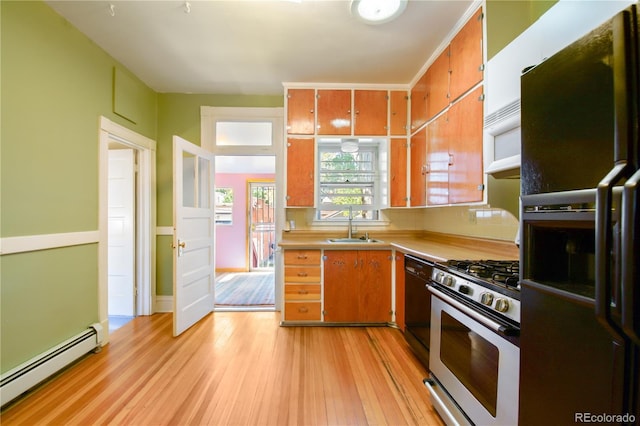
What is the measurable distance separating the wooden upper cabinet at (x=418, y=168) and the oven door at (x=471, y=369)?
1334 mm

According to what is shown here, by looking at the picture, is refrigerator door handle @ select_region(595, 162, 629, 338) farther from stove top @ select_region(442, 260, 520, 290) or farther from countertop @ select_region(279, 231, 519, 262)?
countertop @ select_region(279, 231, 519, 262)

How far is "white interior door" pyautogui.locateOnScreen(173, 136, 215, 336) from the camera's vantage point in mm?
2570

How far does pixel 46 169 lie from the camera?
190cm

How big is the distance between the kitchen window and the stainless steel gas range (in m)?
1.69

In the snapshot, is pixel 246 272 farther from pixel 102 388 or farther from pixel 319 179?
pixel 102 388

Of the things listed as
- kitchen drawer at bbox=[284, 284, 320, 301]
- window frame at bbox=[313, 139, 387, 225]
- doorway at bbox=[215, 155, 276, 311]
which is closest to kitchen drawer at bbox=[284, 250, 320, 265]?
kitchen drawer at bbox=[284, 284, 320, 301]

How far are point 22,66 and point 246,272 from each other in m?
4.51

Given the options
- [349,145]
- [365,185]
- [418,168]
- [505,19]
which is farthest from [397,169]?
[505,19]

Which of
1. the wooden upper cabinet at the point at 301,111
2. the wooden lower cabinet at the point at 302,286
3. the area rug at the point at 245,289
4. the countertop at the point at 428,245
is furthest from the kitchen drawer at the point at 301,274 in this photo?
the wooden upper cabinet at the point at 301,111

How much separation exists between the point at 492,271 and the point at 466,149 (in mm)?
1000

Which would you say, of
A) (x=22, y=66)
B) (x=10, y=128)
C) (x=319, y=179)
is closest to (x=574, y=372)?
(x=319, y=179)

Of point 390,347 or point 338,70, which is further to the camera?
point 338,70

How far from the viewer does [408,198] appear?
3.01m

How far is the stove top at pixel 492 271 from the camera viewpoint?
1.15 metres
